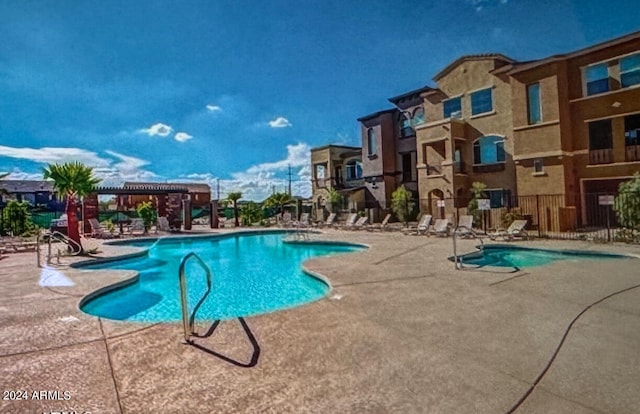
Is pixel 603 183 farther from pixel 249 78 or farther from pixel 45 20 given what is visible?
pixel 45 20

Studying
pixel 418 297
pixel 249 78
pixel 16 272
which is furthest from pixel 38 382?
pixel 249 78

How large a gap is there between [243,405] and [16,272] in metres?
9.96

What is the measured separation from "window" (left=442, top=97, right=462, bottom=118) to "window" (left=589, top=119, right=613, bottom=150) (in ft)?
24.2

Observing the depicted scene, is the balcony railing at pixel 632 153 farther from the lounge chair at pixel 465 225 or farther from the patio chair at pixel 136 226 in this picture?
the patio chair at pixel 136 226

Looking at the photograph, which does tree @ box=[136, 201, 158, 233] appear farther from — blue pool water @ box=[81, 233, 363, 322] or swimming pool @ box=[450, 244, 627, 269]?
swimming pool @ box=[450, 244, 627, 269]

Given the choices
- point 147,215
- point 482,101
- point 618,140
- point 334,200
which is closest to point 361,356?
point 618,140

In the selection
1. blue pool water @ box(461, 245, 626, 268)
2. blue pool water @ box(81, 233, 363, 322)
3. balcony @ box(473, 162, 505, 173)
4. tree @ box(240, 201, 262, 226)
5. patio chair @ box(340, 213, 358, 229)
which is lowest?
blue pool water @ box(81, 233, 363, 322)

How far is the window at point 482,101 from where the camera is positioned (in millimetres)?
22391

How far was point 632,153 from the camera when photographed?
1736 centimetres

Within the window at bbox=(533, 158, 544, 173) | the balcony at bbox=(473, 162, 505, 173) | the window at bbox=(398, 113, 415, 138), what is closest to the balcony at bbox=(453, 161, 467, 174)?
the balcony at bbox=(473, 162, 505, 173)

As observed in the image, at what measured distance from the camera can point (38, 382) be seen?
11.7 ft

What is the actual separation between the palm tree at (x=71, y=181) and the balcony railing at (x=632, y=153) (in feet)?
79.8

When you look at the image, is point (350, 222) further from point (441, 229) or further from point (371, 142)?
point (371, 142)

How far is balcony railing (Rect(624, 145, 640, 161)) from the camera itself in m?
17.2
